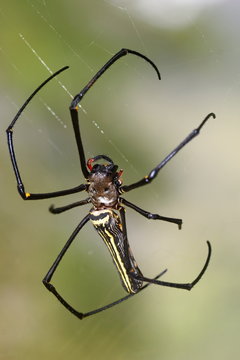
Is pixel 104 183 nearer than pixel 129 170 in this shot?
Yes

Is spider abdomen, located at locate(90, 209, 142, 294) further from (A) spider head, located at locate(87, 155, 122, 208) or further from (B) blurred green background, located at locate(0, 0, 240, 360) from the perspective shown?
(B) blurred green background, located at locate(0, 0, 240, 360)

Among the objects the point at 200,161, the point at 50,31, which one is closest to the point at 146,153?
the point at 200,161

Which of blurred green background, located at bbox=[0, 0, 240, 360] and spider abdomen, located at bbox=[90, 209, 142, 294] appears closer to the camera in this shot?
spider abdomen, located at bbox=[90, 209, 142, 294]

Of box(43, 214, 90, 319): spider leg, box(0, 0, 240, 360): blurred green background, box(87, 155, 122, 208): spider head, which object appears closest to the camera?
box(87, 155, 122, 208): spider head

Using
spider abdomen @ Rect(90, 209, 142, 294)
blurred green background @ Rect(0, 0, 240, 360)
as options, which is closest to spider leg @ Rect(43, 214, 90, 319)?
spider abdomen @ Rect(90, 209, 142, 294)

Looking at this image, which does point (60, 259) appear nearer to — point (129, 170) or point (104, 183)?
point (104, 183)

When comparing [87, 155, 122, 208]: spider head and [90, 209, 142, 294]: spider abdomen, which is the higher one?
[87, 155, 122, 208]: spider head

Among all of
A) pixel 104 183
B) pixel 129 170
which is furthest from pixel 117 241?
pixel 129 170
